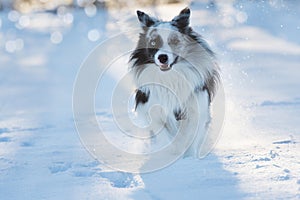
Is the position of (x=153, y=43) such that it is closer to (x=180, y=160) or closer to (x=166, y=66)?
(x=166, y=66)

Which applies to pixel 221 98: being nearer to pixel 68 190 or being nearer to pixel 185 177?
pixel 185 177

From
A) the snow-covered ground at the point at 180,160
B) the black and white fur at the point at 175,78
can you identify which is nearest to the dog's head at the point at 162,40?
the black and white fur at the point at 175,78

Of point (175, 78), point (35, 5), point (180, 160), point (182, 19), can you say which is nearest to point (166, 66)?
point (175, 78)

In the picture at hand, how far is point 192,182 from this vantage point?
2.94 meters

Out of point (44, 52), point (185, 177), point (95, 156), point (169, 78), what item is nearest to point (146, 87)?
point (169, 78)

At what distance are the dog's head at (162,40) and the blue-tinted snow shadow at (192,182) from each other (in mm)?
762

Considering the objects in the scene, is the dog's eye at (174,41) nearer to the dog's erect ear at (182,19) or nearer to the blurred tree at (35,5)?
the dog's erect ear at (182,19)

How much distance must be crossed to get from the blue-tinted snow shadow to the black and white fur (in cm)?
31

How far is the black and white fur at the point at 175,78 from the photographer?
3527 millimetres

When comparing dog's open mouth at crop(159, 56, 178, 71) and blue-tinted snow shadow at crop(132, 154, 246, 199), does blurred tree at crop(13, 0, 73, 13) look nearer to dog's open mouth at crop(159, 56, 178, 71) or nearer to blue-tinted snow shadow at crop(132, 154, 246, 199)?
dog's open mouth at crop(159, 56, 178, 71)

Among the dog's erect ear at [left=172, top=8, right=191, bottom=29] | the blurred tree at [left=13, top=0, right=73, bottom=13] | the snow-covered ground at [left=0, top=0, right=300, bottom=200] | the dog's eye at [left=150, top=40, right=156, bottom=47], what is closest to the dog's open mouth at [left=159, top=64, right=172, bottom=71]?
the dog's eye at [left=150, top=40, right=156, bottom=47]

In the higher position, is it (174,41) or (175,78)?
(174,41)

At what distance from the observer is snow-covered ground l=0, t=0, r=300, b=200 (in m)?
2.88

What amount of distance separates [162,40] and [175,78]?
308 mm
